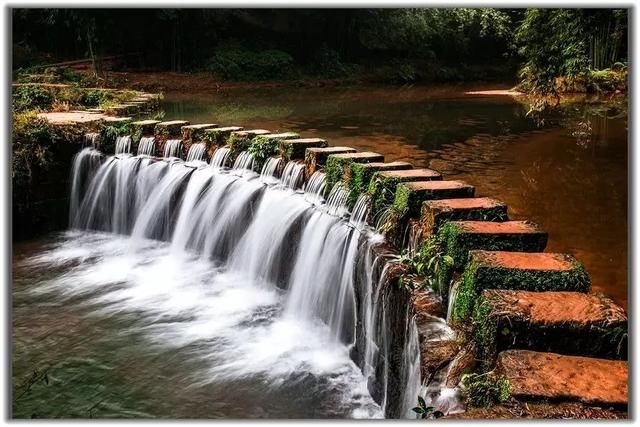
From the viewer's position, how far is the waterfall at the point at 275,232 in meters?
4.63

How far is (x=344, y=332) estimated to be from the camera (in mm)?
5477

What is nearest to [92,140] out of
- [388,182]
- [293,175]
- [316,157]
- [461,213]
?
[293,175]

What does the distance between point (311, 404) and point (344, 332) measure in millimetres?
964

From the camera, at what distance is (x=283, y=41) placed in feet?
110

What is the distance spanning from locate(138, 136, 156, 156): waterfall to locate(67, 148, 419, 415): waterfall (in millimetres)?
53

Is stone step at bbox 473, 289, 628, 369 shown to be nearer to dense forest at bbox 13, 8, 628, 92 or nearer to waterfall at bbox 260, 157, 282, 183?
waterfall at bbox 260, 157, 282, 183

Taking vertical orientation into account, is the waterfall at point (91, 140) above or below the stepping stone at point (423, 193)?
above

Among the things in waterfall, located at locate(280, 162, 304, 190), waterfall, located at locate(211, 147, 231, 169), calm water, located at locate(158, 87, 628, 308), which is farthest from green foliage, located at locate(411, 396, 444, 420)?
waterfall, located at locate(211, 147, 231, 169)

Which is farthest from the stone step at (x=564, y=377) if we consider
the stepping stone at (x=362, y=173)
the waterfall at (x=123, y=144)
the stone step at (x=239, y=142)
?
the waterfall at (x=123, y=144)

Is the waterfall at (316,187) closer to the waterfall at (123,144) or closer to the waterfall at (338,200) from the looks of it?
the waterfall at (338,200)

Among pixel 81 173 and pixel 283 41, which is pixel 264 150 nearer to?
pixel 81 173

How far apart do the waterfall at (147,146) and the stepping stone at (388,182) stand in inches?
212

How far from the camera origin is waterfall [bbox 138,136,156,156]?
31.6 ft

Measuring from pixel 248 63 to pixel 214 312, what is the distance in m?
25.7
